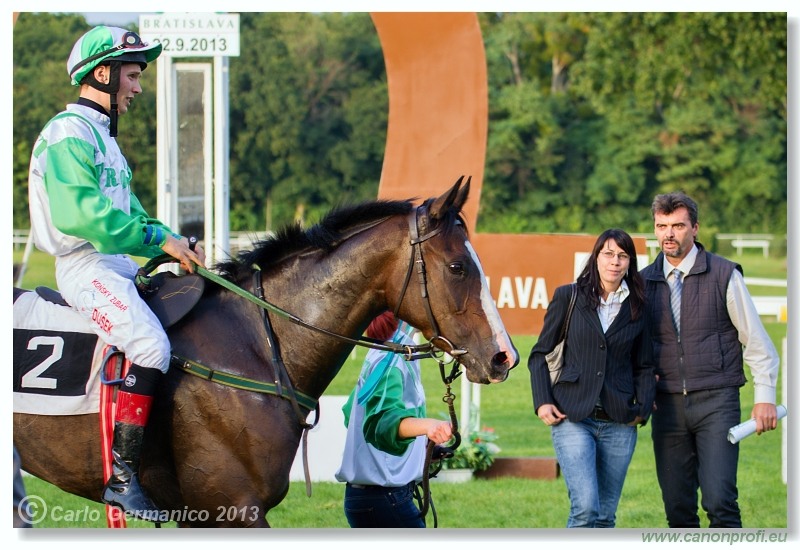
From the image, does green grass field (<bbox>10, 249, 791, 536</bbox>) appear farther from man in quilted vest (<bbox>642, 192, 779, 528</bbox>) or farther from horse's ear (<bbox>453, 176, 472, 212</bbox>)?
horse's ear (<bbox>453, 176, 472, 212</bbox>)

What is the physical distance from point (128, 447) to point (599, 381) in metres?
2.07

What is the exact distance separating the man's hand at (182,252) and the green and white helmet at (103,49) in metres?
0.70

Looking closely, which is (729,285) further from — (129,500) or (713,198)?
(713,198)

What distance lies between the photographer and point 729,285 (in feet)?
15.6

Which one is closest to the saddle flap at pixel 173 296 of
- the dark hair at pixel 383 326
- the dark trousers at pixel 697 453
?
the dark hair at pixel 383 326

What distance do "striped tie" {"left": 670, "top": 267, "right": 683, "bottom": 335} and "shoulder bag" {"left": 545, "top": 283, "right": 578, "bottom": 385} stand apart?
499 mm

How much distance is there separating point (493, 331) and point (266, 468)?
0.94 meters

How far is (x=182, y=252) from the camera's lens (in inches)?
148

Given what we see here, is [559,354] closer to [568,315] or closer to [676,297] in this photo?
Result: [568,315]

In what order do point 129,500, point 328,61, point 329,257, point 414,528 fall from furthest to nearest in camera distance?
point 328,61 → point 414,528 → point 329,257 → point 129,500

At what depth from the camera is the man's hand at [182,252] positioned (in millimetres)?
3752

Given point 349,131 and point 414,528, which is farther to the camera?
point 349,131

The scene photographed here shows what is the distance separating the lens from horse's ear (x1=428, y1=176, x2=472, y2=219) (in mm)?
3641

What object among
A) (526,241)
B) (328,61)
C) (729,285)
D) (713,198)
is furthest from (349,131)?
(729,285)
